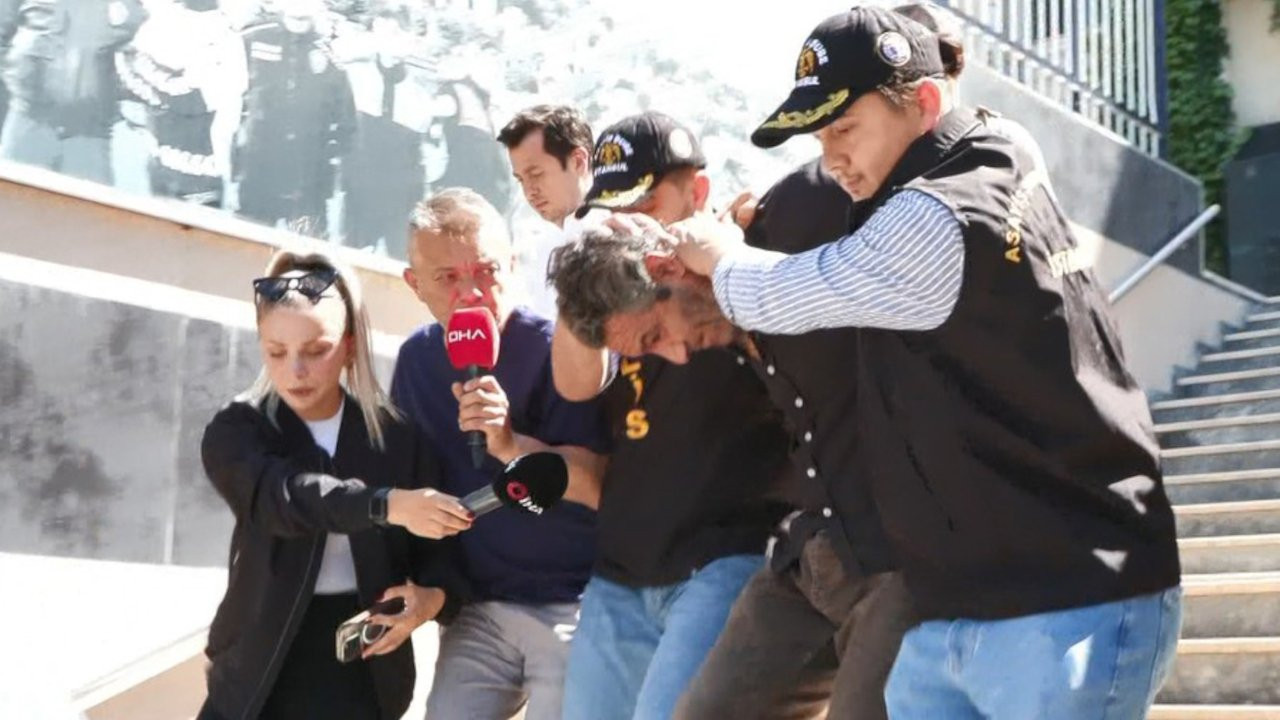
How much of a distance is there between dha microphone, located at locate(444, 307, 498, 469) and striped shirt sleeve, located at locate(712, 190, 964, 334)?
3.32ft

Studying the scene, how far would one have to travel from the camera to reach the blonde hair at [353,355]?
178 inches

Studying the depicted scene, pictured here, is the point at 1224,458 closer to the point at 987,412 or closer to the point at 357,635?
the point at 357,635

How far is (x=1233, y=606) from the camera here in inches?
247

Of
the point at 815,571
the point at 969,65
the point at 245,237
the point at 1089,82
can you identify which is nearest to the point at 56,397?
the point at 245,237

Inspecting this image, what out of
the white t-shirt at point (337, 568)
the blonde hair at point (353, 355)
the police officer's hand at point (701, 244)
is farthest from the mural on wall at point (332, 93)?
the police officer's hand at point (701, 244)

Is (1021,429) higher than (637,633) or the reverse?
higher

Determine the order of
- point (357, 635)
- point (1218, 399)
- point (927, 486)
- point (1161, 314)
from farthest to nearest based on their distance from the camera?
point (1161, 314) → point (1218, 399) → point (357, 635) → point (927, 486)

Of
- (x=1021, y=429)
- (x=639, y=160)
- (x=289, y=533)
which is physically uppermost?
(x=639, y=160)

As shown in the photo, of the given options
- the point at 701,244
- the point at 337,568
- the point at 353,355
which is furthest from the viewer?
the point at 353,355

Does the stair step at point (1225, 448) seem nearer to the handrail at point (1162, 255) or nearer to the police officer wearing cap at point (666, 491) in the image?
the handrail at point (1162, 255)

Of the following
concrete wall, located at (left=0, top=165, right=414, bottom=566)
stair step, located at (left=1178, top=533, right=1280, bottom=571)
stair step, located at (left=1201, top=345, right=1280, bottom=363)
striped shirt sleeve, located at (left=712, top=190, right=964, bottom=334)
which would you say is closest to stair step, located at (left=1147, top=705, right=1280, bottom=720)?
stair step, located at (left=1178, top=533, right=1280, bottom=571)

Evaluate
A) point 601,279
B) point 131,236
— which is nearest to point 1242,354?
point 131,236

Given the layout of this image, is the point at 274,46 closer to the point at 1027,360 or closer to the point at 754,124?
the point at 754,124

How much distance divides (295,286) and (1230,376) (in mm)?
6487
